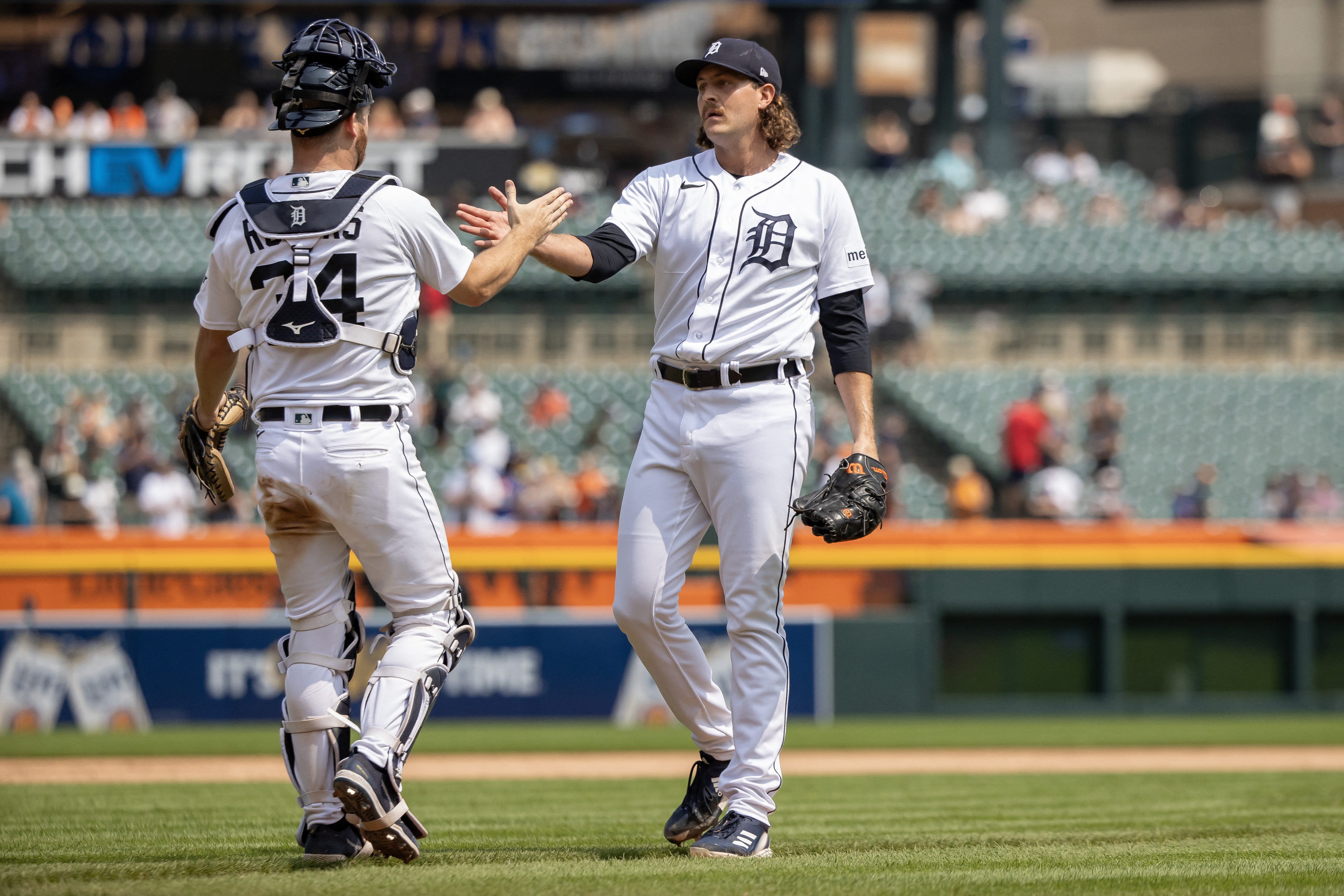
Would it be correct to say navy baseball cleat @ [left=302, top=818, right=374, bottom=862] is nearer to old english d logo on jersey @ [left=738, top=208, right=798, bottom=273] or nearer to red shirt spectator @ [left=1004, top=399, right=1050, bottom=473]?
old english d logo on jersey @ [left=738, top=208, right=798, bottom=273]

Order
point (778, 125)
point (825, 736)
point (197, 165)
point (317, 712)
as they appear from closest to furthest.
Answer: point (317, 712) → point (778, 125) → point (825, 736) → point (197, 165)

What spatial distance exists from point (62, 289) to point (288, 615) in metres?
14.4

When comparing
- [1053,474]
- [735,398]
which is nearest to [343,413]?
[735,398]

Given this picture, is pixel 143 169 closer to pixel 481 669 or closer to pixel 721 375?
pixel 481 669

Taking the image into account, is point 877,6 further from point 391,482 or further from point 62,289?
point 391,482

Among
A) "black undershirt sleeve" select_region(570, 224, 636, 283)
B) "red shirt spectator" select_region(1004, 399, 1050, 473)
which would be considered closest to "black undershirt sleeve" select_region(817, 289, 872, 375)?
"black undershirt sleeve" select_region(570, 224, 636, 283)

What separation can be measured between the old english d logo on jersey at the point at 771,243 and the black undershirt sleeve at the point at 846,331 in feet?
0.63

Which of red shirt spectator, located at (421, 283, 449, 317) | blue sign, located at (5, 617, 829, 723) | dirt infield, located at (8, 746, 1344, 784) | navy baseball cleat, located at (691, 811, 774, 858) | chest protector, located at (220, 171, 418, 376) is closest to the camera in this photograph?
chest protector, located at (220, 171, 418, 376)

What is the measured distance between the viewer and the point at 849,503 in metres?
4.01

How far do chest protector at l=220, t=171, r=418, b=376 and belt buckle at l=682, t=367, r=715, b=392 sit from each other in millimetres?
858

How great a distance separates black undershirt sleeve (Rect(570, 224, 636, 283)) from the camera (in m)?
3.98

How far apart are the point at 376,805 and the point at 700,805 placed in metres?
1.04

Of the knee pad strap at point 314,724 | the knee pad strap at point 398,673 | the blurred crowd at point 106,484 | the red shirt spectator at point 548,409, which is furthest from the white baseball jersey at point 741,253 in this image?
the red shirt spectator at point 548,409

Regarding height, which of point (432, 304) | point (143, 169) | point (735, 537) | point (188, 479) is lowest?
point (188, 479)
